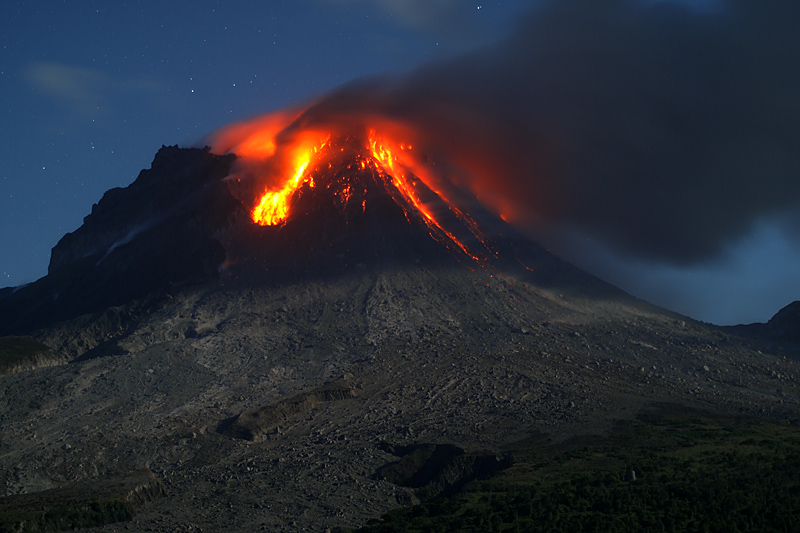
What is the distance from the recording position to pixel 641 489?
43.1 meters

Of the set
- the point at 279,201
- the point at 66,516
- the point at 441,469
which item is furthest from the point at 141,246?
the point at 441,469

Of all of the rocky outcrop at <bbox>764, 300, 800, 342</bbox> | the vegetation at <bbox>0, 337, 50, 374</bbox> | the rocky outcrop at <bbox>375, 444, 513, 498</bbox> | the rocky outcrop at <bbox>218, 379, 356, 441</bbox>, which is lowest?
the rocky outcrop at <bbox>375, 444, 513, 498</bbox>

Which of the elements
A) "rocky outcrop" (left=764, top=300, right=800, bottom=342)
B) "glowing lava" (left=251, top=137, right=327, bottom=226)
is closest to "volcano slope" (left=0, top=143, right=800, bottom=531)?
"glowing lava" (left=251, top=137, right=327, bottom=226)

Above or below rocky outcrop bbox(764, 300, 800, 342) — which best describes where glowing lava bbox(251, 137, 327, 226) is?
above

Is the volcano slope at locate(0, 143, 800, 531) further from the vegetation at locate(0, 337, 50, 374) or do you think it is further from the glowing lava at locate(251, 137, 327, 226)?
the glowing lava at locate(251, 137, 327, 226)


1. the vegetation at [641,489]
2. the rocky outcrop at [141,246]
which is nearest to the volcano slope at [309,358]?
the rocky outcrop at [141,246]

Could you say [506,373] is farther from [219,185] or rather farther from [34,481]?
[219,185]

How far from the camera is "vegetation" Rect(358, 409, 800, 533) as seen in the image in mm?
37250

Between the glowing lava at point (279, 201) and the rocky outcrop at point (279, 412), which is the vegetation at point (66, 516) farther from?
the glowing lava at point (279, 201)

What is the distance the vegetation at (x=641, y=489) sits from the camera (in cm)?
3725

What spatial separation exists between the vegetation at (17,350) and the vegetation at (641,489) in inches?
2287

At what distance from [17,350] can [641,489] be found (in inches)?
2875

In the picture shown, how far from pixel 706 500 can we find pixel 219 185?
95244mm

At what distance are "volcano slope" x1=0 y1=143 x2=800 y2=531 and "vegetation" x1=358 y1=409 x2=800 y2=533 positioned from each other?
5.30m
